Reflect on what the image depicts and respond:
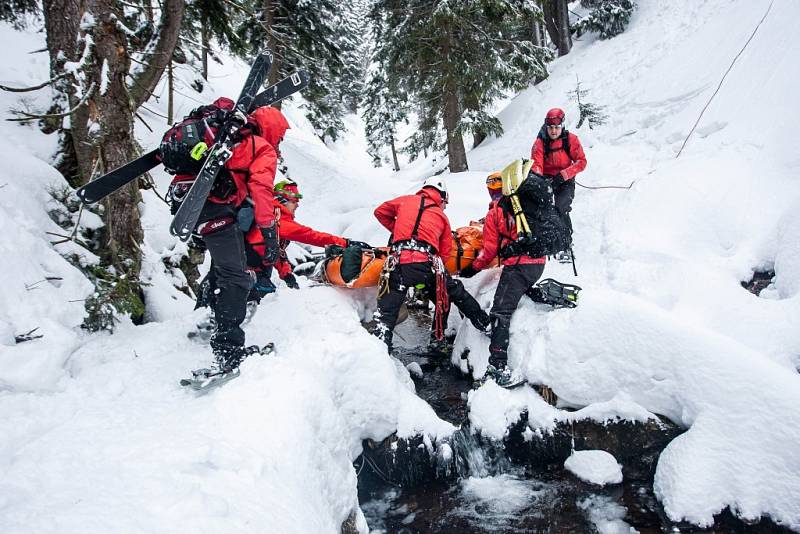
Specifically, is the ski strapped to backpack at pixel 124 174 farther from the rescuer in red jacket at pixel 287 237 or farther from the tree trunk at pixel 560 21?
the tree trunk at pixel 560 21

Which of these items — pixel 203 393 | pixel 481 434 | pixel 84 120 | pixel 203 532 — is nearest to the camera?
pixel 203 532

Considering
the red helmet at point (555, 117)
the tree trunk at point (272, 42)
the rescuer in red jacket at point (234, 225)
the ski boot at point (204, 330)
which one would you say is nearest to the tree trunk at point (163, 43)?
the rescuer in red jacket at point (234, 225)

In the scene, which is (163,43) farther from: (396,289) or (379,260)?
(396,289)

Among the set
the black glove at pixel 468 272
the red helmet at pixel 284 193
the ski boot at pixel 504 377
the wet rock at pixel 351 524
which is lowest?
the wet rock at pixel 351 524

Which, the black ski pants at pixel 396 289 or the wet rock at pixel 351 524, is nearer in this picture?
the wet rock at pixel 351 524

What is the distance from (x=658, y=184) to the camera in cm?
701

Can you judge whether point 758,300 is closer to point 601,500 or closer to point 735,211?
point 735,211

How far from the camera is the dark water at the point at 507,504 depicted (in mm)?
3568

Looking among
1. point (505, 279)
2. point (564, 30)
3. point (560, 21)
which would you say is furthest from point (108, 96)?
point (560, 21)

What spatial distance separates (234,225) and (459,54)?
34.1 feet

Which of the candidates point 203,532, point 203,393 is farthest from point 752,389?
point 203,393

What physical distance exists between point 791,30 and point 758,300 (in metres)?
6.41

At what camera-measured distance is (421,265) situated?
4.93 meters

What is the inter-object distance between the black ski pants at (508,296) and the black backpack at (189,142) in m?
3.14
